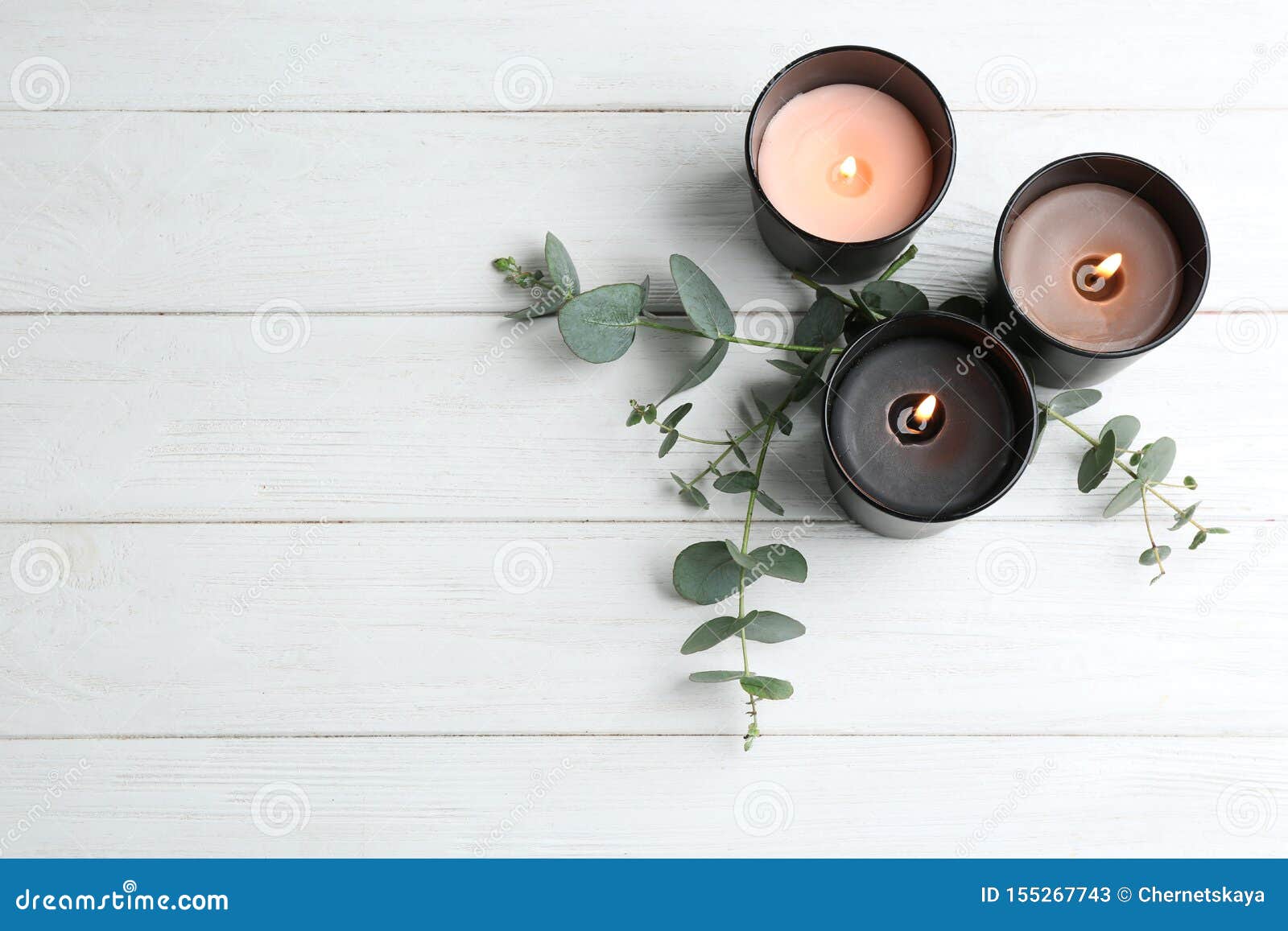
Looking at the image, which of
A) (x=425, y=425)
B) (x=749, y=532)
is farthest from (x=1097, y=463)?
(x=425, y=425)

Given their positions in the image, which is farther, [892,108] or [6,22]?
[6,22]

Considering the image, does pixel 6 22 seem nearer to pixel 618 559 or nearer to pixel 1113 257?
pixel 618 559

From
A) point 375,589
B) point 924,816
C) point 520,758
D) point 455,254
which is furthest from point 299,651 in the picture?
point 924,816

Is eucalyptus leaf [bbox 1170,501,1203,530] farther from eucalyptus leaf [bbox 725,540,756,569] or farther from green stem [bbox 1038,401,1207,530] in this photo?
Result: eucalyptus leaf [bbox 725,540,756,569]

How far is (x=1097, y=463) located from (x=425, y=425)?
488 mm

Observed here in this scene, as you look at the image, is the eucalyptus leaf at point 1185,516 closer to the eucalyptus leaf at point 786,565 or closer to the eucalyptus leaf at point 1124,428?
the eucalyptus leaf at point 1124,428

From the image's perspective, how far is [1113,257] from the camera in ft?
2.11

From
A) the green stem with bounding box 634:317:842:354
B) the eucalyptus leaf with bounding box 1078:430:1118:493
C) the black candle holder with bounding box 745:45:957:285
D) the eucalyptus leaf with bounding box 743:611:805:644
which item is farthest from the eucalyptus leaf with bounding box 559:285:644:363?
the eucalyptus leaf with bounding box 1078:430:1118:493

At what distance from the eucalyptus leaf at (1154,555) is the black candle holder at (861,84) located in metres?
0.28

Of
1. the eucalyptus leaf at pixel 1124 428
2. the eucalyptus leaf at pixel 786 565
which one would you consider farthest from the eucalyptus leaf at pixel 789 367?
the eucalyptus leaf at pixel 1124 428

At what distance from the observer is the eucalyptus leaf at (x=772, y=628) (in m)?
0.67

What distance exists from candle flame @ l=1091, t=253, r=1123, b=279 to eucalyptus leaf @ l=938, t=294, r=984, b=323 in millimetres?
76

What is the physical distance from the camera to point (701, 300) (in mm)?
661
